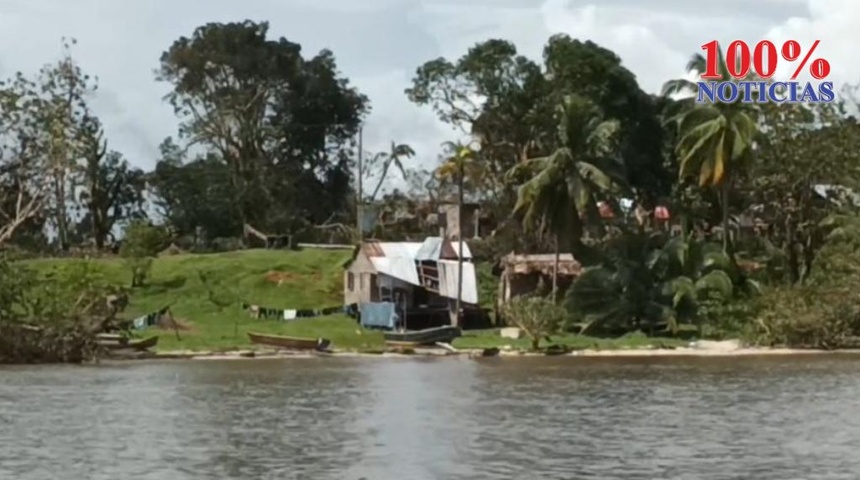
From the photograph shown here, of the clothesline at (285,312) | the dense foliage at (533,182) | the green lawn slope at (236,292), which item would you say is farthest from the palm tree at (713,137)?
the clothesline at (285,312)

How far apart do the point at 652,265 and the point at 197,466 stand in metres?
32.0

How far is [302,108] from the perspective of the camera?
3201 inches

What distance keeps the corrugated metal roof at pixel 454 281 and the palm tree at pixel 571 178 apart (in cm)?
293

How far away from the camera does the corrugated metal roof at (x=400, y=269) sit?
195 ft

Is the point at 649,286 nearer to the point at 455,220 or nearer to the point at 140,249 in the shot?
the point at 455,220

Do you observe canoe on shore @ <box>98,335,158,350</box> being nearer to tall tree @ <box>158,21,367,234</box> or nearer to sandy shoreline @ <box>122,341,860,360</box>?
sandy shoreline @ <box>122,341,860,360</box>

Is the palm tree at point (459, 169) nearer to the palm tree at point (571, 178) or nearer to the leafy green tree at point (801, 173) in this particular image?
the palm tree at point (571, 178)

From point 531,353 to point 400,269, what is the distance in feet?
32.0

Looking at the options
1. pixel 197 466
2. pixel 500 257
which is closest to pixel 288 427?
pixel 197 466

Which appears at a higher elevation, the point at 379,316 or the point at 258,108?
the point at 258,108

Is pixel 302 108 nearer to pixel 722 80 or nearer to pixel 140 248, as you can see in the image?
pixel 140 248

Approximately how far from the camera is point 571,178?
186ft

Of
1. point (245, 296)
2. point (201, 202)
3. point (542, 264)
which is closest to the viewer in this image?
point (542, 264)

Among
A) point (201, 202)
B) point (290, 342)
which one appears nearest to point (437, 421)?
point (290, 342)
